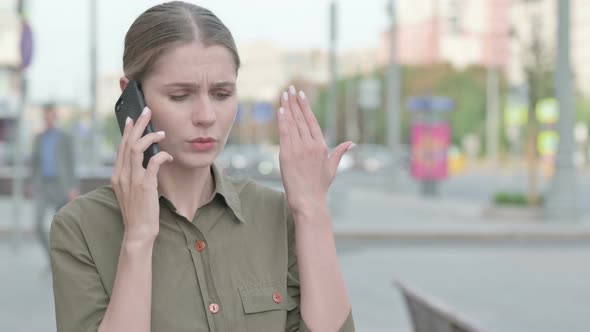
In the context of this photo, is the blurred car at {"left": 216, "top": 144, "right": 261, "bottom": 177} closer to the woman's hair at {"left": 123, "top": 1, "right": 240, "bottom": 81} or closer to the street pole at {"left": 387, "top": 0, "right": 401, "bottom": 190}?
the street pole at {"left": 387, "top": 0, "right": 401, "bottom": 190}

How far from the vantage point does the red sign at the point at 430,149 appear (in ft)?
91.8

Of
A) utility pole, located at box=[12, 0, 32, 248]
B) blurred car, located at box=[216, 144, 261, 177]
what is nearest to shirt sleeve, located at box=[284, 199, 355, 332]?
utility pole, located at box=[12, 0, 32, 248]

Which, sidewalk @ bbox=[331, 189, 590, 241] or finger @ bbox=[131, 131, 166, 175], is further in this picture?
sidewalk @ bbox=[331, 189, 590, 241]

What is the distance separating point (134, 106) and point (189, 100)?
0.33 feet

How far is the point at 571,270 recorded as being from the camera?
12.3m

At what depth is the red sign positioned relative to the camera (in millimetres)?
27984

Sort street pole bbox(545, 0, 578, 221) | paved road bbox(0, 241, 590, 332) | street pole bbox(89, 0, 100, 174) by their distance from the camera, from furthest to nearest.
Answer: street pole bbox(89, 0, 100, 174), street pole bbox(545, 0, 578, 221), paved road bbox(0, 241, 590, 332)

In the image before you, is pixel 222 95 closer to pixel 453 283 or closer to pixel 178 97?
pixel 178 97

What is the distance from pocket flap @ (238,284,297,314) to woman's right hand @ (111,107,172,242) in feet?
0.71

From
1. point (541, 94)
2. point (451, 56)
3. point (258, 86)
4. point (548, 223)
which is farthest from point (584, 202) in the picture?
point (258, 86)

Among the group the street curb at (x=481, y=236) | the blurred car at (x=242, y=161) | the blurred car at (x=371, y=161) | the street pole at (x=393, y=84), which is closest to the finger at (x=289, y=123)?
the street curb at (x=481, y=236)

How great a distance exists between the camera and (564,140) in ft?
61.0

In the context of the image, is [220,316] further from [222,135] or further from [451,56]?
[451,56]

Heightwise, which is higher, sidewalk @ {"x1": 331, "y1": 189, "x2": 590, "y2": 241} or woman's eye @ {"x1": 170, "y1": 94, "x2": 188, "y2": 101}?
woman's eye @ {"x1": 170, "y1": 94, "x2": 188, "y2": 101}
